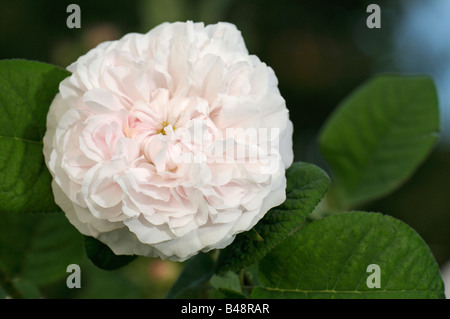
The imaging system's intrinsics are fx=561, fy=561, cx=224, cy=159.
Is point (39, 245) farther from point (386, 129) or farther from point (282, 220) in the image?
point (386, 129)

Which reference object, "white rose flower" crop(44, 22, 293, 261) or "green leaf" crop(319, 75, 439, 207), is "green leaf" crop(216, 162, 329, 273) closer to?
"white rose flower" crop(44, 22, 293, 261)

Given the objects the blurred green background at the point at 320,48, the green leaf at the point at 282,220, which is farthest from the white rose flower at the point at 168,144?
the blurred green background at the point at 320,48

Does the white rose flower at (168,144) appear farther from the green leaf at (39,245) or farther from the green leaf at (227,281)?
the green leaf at (39,245)

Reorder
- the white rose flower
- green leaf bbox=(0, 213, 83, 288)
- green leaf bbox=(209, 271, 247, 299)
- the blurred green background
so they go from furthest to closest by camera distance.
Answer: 1. the blurred green background
2. green leaf bbox=(0, 213, 83, 288)
3. green leaf bbox=(209, 271, 247, 299)
4. the white rose flower

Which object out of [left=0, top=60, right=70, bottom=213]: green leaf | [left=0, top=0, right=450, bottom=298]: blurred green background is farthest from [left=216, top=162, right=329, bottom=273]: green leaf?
[left=0, top=0, right=450, bottom=298]: blurred green background
